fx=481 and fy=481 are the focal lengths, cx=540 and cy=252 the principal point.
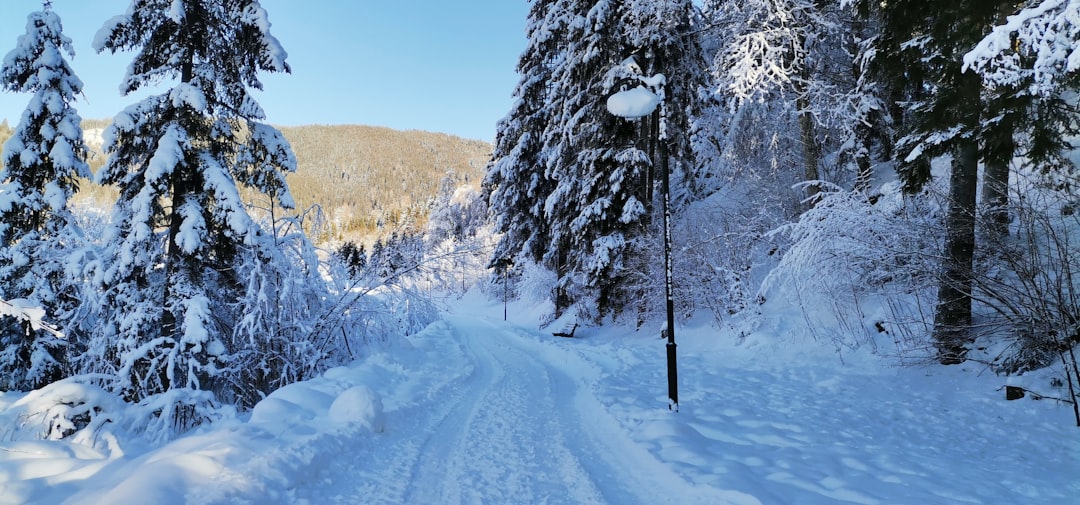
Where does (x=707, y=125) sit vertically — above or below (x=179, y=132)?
above

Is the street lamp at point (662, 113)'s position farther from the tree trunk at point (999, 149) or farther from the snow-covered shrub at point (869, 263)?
the tree trunk at point (999, 149)

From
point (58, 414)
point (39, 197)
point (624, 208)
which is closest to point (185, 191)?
point (58, 414)

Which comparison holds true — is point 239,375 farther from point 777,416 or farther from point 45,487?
point 777,416

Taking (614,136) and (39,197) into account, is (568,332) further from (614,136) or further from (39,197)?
(39,197)

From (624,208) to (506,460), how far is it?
9939mm

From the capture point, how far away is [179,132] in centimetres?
761

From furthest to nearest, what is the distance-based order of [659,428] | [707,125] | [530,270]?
[530,270] < [707,125] < [659,428]

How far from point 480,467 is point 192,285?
6.38 meters

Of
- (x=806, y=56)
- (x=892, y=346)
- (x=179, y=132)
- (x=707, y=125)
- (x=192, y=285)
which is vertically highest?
(x=806, y=56)

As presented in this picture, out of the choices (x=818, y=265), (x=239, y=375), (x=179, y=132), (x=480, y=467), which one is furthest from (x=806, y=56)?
(x=239, y=375)

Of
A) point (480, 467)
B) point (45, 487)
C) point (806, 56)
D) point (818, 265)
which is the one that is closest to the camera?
point (45, 487)

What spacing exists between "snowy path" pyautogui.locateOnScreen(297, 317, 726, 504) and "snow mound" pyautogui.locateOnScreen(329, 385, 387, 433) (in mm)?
205

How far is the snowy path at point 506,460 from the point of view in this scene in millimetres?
3877

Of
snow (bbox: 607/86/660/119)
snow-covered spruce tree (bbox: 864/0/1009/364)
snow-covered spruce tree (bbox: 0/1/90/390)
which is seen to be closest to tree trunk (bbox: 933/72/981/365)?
snow-covered spruce tree (bbox: 864/0/1009/364)
